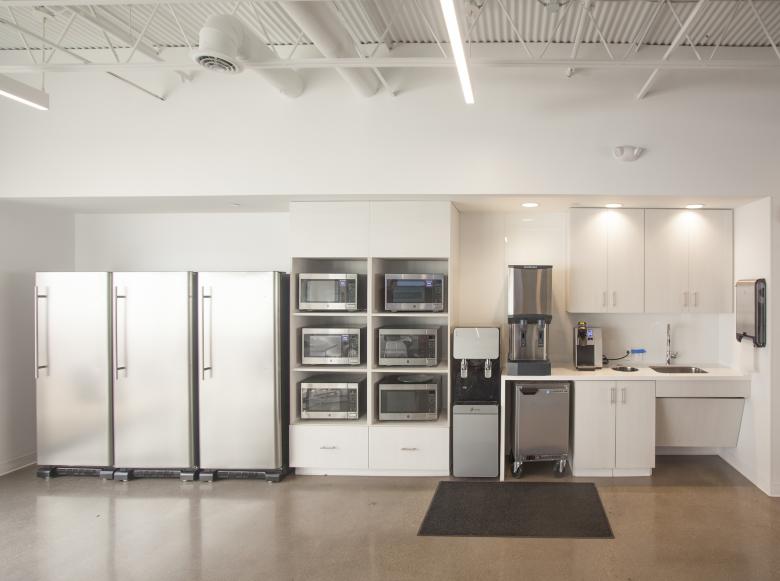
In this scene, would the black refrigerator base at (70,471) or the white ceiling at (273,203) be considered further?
the black refrigerator base at (70,471)

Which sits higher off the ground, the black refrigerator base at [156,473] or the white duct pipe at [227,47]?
the white duct pipe at [227,47]

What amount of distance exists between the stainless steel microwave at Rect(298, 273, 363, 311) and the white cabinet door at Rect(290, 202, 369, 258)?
0.62ft

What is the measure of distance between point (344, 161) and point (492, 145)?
1189 millimetres

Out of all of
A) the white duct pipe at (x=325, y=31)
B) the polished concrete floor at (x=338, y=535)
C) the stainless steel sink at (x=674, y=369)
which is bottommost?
the polished concrete floor at (x=338, y=535)

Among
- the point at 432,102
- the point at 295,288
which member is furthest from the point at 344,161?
the point at 295,288

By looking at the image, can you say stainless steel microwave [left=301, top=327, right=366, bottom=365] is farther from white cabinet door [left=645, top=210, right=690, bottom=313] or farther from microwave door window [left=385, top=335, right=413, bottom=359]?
white cabinet door [left=645, top=210, right=690, bottom=313]

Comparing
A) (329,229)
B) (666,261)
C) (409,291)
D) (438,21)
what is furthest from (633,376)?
(438,21)

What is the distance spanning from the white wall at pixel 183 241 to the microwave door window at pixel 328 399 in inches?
54.4

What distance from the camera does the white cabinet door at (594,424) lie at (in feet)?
13.2

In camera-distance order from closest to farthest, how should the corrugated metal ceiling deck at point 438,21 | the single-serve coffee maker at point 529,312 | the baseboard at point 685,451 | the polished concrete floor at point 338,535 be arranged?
the polished concrete floor at point 338,535, the corrugated metal ceiling deck at point 438,21, the single-serve coffee maker at point 529,312, the baseboard at point 685,451

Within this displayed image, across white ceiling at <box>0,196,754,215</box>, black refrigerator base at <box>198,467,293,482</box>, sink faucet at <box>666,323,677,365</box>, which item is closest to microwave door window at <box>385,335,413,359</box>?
white ceiling at <box>0,196,754,215</box>

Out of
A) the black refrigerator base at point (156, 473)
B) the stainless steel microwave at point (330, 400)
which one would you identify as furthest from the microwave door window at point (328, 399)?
the black refrigerator base at point (156, 473)

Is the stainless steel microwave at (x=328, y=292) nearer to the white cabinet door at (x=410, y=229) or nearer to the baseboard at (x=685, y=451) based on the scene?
the white cabinet door at (x=410, y=229)

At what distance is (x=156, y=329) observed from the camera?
13.4 ft
